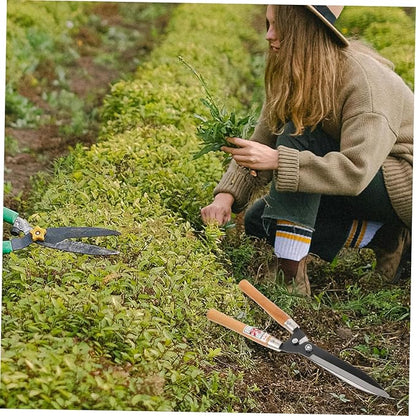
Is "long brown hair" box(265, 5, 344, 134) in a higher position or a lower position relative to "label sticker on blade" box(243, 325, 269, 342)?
higher

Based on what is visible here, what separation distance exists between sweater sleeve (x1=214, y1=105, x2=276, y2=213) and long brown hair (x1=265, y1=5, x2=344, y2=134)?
0.95 feet

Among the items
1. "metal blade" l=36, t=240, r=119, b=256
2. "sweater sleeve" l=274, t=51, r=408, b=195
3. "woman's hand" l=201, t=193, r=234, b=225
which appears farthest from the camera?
"woman's hand" l=201, t=193, r=234, b=225

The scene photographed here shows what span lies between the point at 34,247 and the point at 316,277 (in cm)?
143

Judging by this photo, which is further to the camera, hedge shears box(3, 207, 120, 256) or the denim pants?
the denim pants

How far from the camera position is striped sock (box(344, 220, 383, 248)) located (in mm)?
3793

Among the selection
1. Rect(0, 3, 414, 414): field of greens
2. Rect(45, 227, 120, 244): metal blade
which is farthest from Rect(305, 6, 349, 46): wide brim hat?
Rect(45, 227, 120, 244): metal blade

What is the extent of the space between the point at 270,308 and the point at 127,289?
0.57 m

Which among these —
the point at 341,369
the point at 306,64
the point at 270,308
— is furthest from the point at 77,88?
the point at 341,369

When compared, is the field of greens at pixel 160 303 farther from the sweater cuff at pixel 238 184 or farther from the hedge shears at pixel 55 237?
the sweater cuff at pixel 238 184

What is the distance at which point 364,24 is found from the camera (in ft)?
22.7

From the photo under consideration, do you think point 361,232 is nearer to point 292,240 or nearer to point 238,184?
point 292,240

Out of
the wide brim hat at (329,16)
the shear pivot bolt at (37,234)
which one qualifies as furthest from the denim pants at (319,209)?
the shear pivot bolt at (37,234)

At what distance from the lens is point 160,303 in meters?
3.01

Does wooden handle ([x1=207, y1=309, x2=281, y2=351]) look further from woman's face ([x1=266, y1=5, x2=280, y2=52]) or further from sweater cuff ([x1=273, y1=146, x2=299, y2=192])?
woman's face ([x1=266, y1=5, x2=280, y2=52])
